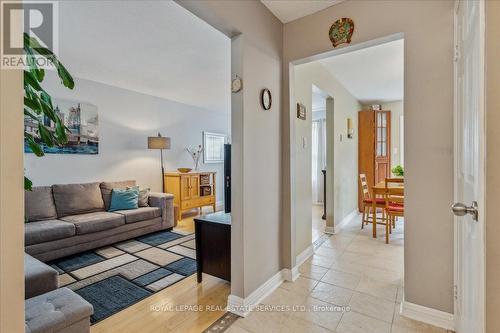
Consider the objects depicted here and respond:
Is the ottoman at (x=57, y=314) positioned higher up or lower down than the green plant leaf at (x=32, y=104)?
lower down

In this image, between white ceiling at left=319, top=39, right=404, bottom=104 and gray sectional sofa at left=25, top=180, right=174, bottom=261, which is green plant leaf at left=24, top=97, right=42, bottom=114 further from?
white ceiling at left=319, top=39, right=404, bottom=104

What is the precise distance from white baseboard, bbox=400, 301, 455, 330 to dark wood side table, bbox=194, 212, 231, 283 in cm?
140

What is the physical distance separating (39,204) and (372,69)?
4.87 m

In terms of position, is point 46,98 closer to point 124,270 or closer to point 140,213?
point 124,270

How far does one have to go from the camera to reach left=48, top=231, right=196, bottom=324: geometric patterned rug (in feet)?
6.93

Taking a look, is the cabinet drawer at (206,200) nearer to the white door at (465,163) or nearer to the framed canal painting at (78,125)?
the framed canal painting at (78,125)

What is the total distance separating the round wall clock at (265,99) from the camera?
6.86 feet

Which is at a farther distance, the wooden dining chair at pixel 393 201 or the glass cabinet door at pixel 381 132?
the glass cabinet door at pixel 381 132

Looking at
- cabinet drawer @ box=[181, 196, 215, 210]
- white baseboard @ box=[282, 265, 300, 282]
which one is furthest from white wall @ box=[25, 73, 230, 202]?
white baseboard @ box=[282, 265, 300, 282]

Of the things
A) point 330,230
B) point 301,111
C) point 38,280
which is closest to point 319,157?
point 330,230

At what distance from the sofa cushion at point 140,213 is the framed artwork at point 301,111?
2.67m

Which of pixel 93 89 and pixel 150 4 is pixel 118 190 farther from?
pixel 150 4

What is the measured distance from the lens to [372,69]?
3.56 m

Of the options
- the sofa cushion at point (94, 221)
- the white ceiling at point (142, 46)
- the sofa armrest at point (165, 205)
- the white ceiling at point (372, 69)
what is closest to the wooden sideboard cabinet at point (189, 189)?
the sofa armrest at point (165, 205)
